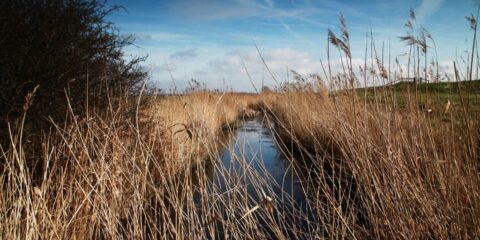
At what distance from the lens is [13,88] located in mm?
2781

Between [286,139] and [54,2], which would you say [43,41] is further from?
[286,139]

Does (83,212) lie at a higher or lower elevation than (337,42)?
lower

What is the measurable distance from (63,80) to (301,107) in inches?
202

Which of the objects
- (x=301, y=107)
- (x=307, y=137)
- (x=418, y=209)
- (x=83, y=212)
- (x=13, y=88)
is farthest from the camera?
(x=301, y=107)

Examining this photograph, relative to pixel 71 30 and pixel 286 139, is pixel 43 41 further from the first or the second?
pixel 286 139

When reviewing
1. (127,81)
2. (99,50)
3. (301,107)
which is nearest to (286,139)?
A: (301,107)

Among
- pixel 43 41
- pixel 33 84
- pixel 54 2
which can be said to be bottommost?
pixel 33 84

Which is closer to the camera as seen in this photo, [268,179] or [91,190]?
[91,190]

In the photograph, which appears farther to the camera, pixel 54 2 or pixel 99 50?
pixel 99 50

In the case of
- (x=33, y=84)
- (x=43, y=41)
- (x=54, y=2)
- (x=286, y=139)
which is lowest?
(x=286, y=139)

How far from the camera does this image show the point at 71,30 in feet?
10.9

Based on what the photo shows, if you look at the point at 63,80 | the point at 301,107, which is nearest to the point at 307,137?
the point at 301,107

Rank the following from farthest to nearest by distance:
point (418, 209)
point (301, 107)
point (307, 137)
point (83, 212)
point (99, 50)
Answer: point (301, 107) < point (307, 137) < point (99, 50) < point (83, 212) < point (418, 209)

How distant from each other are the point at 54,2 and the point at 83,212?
7.00 ft
